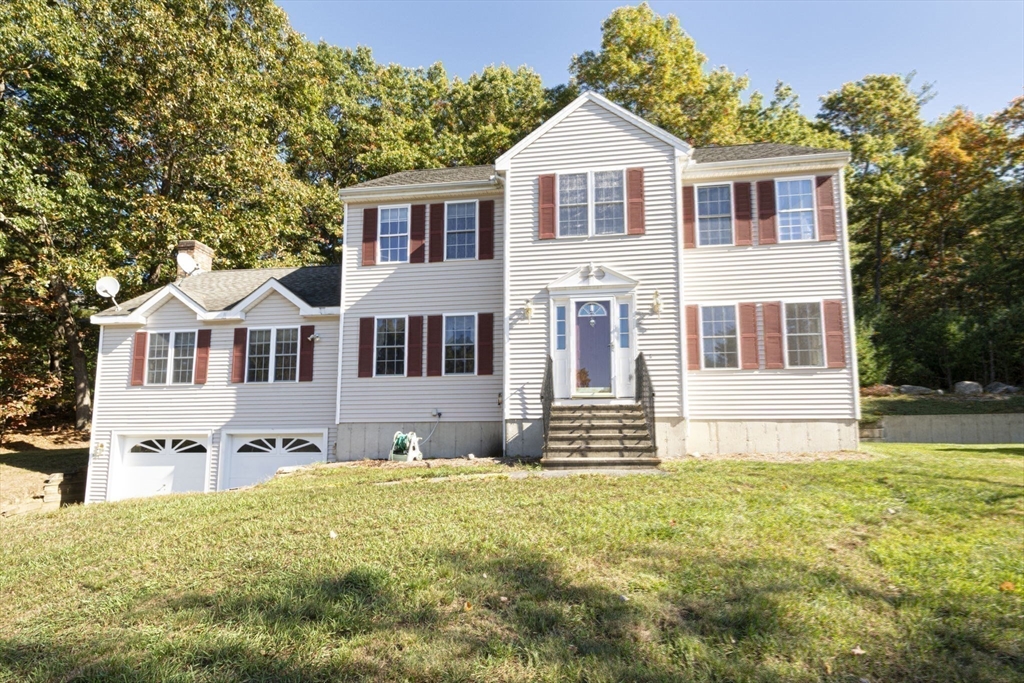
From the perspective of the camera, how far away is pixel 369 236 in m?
14.6

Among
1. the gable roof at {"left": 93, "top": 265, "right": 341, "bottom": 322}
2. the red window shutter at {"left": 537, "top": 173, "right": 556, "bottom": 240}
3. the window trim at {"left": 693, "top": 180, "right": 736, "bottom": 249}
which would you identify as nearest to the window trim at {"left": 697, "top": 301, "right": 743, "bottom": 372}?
the window trim at {"left": 693, "top": 180, "right": 736, "bottom": 249}

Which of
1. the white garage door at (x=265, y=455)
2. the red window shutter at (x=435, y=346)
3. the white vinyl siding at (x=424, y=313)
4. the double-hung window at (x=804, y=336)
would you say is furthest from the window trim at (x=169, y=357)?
the double-hung window at (x=804, y=336)

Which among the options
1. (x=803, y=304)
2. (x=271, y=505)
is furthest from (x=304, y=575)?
(x=803, y=304)

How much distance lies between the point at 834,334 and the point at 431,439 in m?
9.04

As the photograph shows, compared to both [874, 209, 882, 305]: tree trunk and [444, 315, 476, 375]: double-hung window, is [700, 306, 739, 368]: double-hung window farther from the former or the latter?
[874, 209, 882, 305]: tree trunk

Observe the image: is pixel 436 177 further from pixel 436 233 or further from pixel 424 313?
pixel 424 313

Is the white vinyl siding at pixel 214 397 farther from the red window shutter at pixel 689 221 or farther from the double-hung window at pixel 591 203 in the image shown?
the red window shutter at pixel 689 221

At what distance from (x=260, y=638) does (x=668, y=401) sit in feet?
32.0

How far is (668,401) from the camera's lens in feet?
40.0

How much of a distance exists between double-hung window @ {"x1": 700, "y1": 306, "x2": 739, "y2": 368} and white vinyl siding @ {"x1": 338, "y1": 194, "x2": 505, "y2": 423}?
180 inches

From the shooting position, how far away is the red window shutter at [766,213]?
12984 mm

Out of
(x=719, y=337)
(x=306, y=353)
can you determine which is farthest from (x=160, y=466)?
(x=719, y=337)

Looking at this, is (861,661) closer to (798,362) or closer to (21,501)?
(798,362)

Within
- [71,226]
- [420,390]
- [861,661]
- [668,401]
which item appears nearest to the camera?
[861,661]
